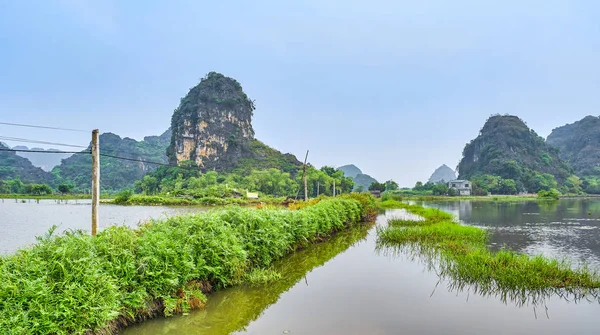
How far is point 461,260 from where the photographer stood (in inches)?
312

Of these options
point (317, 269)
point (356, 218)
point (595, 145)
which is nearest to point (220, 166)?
point (356, 218)

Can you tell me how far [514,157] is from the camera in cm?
9619

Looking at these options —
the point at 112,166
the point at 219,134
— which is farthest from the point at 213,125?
the point at 112,166

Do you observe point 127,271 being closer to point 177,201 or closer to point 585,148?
point 177,201

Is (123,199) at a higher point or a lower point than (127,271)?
higher

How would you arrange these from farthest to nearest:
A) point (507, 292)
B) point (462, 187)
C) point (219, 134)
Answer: point (219, 134), point (462, 187), point (507, 292)

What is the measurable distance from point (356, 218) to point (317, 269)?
38.2 ft

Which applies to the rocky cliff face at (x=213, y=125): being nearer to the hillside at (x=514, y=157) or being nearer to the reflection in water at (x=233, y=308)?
the hillside at (x=514, y=157)

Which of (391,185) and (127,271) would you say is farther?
(391,185)

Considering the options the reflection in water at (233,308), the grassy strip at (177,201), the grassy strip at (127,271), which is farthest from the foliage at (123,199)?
the grassy strip at (127,271)

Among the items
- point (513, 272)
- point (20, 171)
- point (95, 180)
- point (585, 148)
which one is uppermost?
point (585, 148)

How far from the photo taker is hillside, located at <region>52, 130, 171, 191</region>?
8600cm

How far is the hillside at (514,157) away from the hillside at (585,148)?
9.18m

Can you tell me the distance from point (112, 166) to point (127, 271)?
337ft
